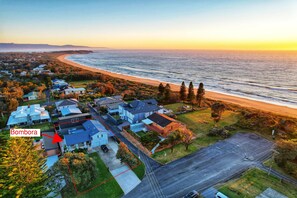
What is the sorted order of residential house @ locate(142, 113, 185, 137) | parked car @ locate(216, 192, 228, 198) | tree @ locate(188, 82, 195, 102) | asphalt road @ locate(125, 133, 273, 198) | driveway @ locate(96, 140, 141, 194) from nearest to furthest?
parked car @ locate(216, 192, 228, 198) → asphalt road @ locate(125, 133, 273, 198) → driveway @ locate(96, 140, 141, 194) → residential house @ locate(142, 113, 185, 137) → tree @ locate(188, 82, 195, 102)

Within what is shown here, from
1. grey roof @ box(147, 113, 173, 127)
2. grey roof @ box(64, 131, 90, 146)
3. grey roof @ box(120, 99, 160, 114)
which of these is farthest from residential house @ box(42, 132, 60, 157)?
grey roof @ box(147, 113, 173, 127)

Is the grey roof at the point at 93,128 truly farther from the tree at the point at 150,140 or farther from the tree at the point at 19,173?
Answer: the tree at the point at 19,173

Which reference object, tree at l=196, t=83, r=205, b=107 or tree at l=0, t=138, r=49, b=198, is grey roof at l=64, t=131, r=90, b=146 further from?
tree at l=196, t=83, r=205, b=107

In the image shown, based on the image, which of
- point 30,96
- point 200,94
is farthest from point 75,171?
point 30,96

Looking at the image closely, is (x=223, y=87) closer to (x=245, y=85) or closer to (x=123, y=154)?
(x=245, y=85)

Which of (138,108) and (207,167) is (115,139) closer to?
(138,108)

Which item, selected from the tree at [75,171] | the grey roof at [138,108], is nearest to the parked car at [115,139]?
the grey roof at [138,108]

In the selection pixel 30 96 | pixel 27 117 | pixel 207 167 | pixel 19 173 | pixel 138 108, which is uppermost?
pixel 19 173

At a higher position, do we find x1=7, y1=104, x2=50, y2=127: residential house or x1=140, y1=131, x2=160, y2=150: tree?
x1=7, y1=104, x2=50, y2=127: residential house
